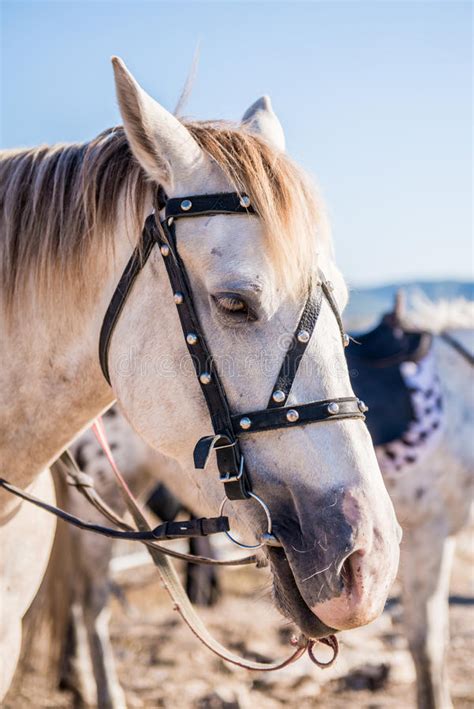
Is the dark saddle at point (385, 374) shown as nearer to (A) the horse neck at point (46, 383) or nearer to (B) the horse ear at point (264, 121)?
(B) the horse ear at point (264, 121)

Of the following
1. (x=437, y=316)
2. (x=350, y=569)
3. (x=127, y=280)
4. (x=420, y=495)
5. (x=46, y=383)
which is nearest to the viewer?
(x=350, y=569)

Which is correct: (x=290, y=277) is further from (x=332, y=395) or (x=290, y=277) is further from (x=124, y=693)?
(x=124, y=693)

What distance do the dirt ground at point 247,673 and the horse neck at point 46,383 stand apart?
1.66 metres

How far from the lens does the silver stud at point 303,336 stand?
1423mm

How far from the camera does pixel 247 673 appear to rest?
388cm

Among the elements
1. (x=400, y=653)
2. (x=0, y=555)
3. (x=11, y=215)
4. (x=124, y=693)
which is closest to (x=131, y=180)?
(x=11, y=215)

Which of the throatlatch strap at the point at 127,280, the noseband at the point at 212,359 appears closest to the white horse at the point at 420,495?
the throatlatch strap at the point at 127,280

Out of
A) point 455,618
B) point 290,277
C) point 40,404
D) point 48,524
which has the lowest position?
point 455,618

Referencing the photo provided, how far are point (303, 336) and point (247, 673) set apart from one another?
10.5 ft

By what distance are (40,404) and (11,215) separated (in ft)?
1.80

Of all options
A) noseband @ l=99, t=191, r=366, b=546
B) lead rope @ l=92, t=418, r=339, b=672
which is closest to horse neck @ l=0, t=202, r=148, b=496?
noseband @ l=99, t=191, r=366, b=546

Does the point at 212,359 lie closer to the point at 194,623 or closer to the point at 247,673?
the point at 194,623

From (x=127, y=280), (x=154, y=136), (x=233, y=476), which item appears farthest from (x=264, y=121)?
(x=233, y=476)

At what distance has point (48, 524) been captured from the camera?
7.09 feet
